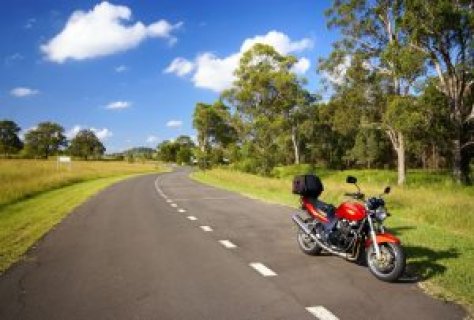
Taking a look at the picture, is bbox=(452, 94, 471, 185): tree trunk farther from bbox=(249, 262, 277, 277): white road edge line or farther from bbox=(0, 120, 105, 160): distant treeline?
bbox=(0, 120, 105, 160): distant treeline

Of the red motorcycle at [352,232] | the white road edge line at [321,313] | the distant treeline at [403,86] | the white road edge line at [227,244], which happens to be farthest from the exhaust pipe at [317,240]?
the distant treeline at [403,86]

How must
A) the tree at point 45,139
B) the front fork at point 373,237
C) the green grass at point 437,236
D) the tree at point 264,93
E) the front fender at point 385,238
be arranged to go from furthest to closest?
1. the tree at point 45,139
2. the tree at point 264,93
3. the front fork at point 373,237
4. the front fender at point 385,238
5. the green grass at point 437,236

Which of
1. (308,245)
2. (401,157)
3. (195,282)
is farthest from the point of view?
(401,157)

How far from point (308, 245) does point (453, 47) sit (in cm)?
2834

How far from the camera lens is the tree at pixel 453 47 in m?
31.1

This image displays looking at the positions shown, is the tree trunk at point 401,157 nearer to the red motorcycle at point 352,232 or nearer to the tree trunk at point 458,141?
the tree trunk at point 458,141

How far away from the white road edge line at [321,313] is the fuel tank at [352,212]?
2259 mm

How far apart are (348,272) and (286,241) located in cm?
319

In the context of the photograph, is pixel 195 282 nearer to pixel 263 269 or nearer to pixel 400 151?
pixel 263 269

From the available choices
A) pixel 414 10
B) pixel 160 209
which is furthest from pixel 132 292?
pixel 414 10

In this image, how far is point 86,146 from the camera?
16900 centimetres

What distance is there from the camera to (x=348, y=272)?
8242 mm

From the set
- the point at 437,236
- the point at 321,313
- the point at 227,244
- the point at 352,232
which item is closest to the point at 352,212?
the point at 352,232

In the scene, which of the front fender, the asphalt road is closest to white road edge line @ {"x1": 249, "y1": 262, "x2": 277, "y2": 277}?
the asphalt road
